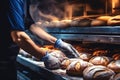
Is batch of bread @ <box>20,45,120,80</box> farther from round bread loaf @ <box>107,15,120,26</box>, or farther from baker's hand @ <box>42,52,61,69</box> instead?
round bread loaf @ <box>107,15,120,26</box>

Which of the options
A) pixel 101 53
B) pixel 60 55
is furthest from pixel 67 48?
pixel 101 53

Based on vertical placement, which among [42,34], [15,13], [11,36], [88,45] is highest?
[15,13]

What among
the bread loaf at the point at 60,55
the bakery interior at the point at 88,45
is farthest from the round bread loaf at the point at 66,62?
the bread loaf at the point at 60,55

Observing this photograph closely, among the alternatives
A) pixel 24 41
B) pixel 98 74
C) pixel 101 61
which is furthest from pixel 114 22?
pixel 24 41

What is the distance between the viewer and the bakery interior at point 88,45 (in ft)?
7.72

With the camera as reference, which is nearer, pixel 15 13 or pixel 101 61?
pixel 15 13

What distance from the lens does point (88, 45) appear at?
3768mm

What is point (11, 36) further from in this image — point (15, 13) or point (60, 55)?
point (60, 55)

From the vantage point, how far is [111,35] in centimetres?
244

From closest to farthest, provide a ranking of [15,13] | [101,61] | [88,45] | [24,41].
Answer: [15,13] < [24,41] < [101,61] < [88,45]

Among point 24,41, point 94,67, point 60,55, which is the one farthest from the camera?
point 60,55

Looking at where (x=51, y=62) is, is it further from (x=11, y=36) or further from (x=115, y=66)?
(x=115, y=66)

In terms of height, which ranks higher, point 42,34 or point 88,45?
point 42,34

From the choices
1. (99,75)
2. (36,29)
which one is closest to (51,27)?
(36,29)
